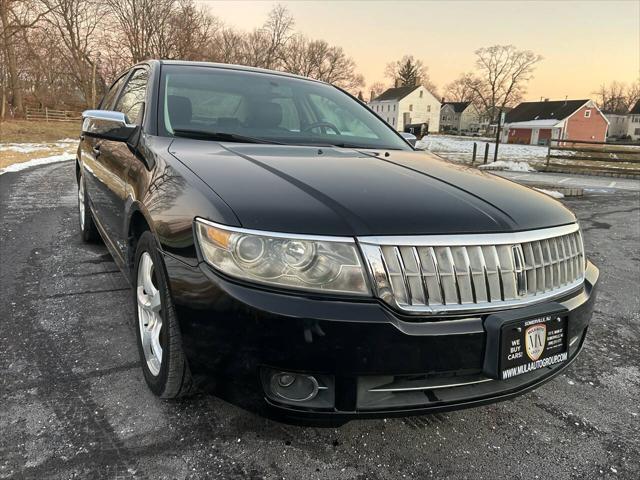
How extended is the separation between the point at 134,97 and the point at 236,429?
2362 mm

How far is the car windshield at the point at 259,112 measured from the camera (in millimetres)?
2775

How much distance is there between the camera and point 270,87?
3279 millimetres

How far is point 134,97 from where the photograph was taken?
3355mm

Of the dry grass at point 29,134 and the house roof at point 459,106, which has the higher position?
the house roof at point 459,106

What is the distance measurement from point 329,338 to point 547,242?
0.98m

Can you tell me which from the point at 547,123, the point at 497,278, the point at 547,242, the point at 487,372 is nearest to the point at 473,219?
the point at 497,278

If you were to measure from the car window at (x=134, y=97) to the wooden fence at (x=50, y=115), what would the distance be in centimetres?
3908

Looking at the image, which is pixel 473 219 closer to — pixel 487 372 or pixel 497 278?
pixel 497 278

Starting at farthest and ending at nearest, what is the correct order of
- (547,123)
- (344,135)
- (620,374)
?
(547,123) < (344,135) < (620,374)

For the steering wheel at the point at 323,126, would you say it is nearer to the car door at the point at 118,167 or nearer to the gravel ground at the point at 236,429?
the car door at the point at 118,167

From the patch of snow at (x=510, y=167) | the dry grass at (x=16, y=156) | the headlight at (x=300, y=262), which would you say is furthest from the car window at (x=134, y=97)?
the patch of snow at (x=510, y=167)

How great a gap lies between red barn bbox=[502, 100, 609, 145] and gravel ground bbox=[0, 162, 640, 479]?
206ft

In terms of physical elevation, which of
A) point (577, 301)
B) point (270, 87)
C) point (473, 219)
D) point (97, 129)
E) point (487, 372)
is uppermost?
point (270, 87)

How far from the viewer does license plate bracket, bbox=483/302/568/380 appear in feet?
5.43
